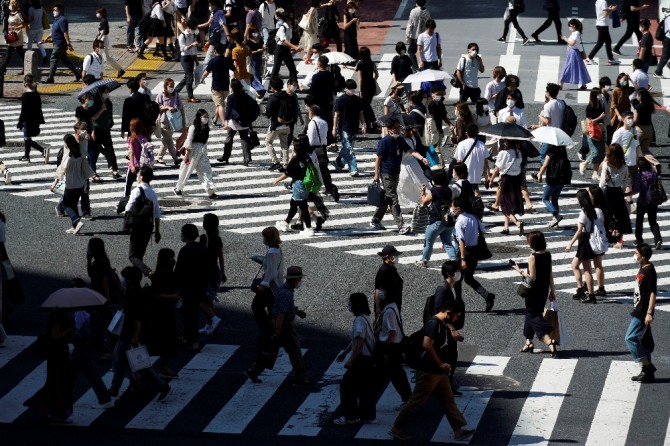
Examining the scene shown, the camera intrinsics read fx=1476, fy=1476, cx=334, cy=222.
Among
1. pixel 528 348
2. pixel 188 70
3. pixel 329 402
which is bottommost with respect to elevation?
pixel 528 348

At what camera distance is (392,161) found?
24.1 metres

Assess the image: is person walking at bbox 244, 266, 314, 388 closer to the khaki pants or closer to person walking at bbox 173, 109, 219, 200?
the khaki pants

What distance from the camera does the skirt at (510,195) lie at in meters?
24.2

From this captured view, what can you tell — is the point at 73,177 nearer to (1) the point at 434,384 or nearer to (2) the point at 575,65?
(1) the point at 434,384

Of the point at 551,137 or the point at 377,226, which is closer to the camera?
the point at 551,137

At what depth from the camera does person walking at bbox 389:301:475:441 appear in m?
15.7

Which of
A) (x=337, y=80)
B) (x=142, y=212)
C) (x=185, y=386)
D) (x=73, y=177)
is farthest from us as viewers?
(x=337, y=80)

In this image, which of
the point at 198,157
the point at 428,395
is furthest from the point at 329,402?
the point at 198,157

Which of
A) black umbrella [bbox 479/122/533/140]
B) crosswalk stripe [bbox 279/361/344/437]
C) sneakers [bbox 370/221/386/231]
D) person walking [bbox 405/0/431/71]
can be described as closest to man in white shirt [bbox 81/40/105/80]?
person walking [bbox 405/0/431/71]

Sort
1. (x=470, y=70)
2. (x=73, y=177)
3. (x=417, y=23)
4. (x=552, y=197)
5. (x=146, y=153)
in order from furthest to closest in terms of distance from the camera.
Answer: (x=417, y=23)
(x=470, y=70)
(x=146, y=153)
(x=552, y=197)
(x=73, y=177)

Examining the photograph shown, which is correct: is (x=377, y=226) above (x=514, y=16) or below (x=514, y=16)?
below

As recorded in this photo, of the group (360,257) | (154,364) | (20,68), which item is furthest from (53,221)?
(20,68)

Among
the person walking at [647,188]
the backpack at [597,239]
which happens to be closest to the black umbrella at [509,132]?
the person walking at [647,188]

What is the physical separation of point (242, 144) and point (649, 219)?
8494 mm
